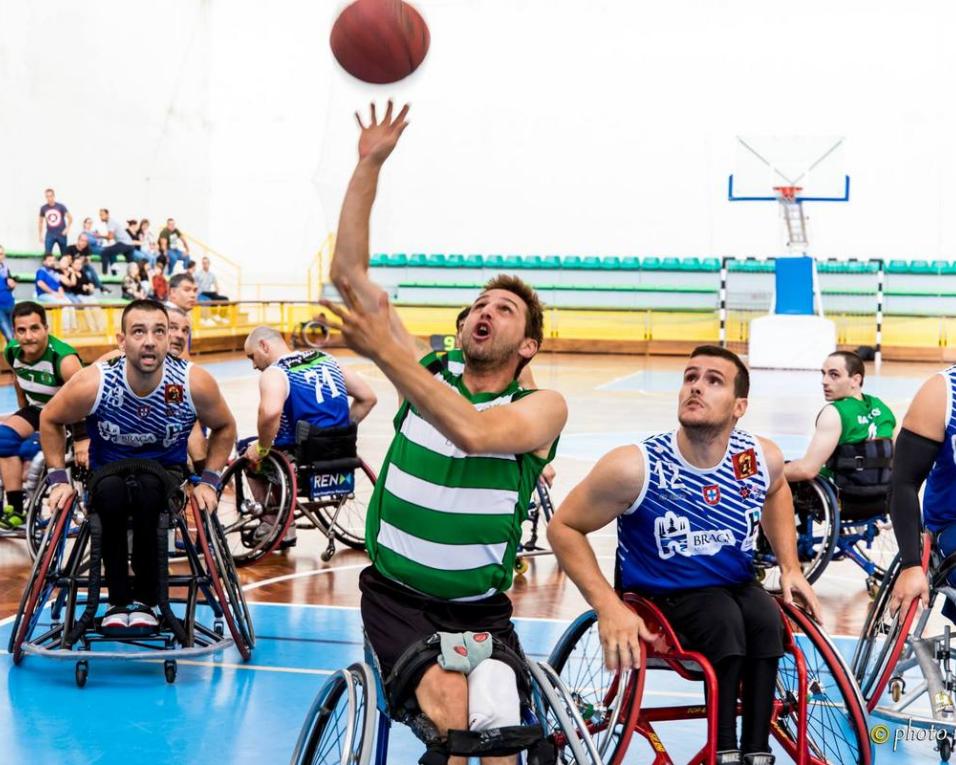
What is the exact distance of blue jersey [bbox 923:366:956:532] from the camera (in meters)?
3.68

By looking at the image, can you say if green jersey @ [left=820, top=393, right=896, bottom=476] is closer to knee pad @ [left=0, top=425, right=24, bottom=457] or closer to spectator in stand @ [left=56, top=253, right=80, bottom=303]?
knee pad @ [left=0, top=425, right=24, bottom=457]

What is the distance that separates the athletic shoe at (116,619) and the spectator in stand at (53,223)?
50.4ft

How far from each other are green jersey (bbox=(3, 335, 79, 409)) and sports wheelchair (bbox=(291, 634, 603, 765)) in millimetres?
4202

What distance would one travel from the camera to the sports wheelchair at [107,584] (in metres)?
4.66

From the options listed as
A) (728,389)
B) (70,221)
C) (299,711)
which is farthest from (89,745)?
(70,221)

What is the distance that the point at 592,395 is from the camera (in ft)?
48.2

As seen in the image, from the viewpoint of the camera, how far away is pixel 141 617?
477 cm

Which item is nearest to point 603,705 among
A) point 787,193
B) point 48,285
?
point 48,285

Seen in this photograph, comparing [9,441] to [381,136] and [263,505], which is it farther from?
[381,136]

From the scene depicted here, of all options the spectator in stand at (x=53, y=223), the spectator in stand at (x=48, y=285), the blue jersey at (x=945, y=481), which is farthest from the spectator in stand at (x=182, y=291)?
the spectator in stand at (x=53, y=223)

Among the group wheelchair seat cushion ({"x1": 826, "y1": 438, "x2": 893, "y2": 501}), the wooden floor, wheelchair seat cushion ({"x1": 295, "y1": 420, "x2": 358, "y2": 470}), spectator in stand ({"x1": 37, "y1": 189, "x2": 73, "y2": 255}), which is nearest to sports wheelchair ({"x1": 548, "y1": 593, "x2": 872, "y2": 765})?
the wooden floor

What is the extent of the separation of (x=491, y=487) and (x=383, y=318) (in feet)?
2.28

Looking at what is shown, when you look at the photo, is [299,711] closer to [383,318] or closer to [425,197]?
[383,318]

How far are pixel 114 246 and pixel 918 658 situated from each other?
17.7 metres
